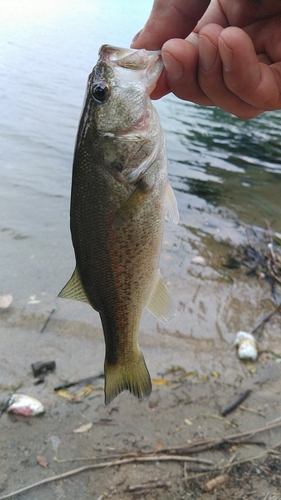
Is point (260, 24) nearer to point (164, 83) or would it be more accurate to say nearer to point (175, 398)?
point (164, 83)

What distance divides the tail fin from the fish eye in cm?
Answer: 136

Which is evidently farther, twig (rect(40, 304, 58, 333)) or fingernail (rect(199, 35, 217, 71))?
twig (rect(40, 304, 58, 333))

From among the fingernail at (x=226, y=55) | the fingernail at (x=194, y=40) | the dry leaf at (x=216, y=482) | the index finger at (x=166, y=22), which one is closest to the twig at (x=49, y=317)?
the dry leaf at (x=216, y=482)

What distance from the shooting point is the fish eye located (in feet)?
6.27

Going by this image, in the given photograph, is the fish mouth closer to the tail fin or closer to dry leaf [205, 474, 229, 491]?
the tail fin

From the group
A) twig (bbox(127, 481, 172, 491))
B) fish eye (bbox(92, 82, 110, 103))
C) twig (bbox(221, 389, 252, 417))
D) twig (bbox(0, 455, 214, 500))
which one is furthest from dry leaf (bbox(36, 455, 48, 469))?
fish eye (bbox(92, 82, 110, 103))

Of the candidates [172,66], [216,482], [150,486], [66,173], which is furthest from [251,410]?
[66,173]

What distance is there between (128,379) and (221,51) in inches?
66.5

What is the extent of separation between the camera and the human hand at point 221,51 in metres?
1.74

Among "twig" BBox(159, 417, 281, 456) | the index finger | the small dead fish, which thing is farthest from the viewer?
the small dead fish

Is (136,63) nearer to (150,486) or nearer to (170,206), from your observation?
(170,206)

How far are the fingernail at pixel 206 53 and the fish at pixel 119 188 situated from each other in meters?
0.23

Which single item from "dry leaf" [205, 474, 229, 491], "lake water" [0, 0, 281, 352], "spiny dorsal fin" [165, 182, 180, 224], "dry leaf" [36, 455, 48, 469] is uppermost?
"spiny dorsal fin" [165, 182, 180, 224]

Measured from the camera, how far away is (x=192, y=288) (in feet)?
19.7
